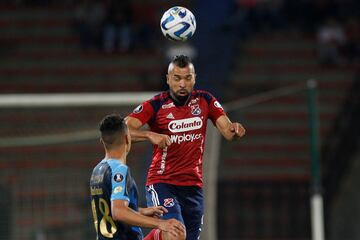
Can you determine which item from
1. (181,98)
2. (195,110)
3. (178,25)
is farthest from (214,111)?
(178,25)

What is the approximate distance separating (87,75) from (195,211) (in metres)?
12.8

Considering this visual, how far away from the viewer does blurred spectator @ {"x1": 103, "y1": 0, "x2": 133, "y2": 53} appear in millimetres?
21875

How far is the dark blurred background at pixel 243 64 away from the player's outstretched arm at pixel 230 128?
8.74 meters

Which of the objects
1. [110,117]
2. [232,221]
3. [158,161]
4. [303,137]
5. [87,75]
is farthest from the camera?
[87,75]

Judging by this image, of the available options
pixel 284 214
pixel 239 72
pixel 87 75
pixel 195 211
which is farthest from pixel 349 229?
pixel 195 211

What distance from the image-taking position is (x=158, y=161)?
9055 millimetres

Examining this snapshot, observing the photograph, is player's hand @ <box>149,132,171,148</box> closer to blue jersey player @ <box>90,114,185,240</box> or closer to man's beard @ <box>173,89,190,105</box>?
man's beard @ <box>173,89,190,105</box>

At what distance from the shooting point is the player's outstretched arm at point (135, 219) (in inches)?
280

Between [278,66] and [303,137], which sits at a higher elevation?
[278,66]

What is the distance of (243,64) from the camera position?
22.0 meters

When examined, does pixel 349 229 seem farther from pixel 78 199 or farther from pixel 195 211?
pixel 195 211

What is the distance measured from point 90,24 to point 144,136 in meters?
13.9

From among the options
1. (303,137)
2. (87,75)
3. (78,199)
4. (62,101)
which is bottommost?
(78,199)

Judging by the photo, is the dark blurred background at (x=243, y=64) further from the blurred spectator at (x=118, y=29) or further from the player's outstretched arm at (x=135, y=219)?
the player's outstretched arm at (x=135, y=219)
